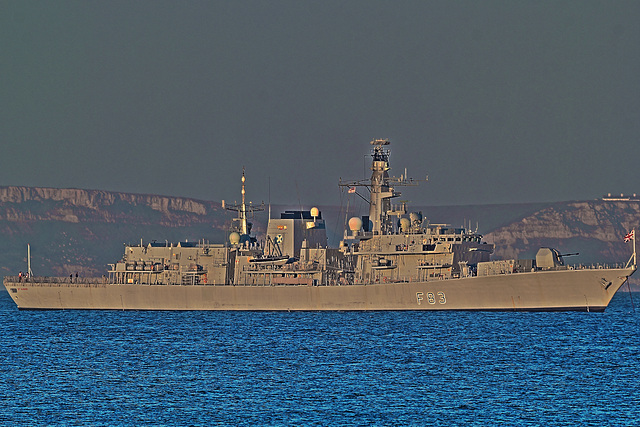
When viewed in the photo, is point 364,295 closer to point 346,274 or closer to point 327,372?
point 346,274

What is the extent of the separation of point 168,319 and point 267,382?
32946 millimetres

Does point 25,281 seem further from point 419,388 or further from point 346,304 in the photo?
point 419,388

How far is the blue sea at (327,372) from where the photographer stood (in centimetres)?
3322

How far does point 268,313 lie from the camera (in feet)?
240

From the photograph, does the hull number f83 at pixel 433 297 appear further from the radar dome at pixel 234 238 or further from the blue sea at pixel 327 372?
the radar dome at pixel 234 238

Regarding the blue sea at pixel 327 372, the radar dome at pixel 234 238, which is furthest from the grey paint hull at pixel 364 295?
the radar dome at pixel 234 238

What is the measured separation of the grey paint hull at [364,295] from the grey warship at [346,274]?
7cm

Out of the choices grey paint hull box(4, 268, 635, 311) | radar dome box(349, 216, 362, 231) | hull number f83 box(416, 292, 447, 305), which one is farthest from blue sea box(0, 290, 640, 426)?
radar dome box(349, 216, 362, 231)

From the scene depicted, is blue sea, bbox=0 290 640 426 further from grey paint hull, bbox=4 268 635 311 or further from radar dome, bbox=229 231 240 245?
radar dome, bbox=229 231 240 245

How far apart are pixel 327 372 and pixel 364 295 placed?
26.2 metres

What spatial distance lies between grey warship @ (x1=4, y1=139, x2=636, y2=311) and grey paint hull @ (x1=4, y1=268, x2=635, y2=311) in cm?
7

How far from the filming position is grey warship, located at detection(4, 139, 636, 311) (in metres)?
62.9

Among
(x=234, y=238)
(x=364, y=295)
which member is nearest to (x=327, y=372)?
(x=364, y=295)

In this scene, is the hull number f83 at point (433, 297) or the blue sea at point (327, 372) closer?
the blue sea at point (327, 372)
